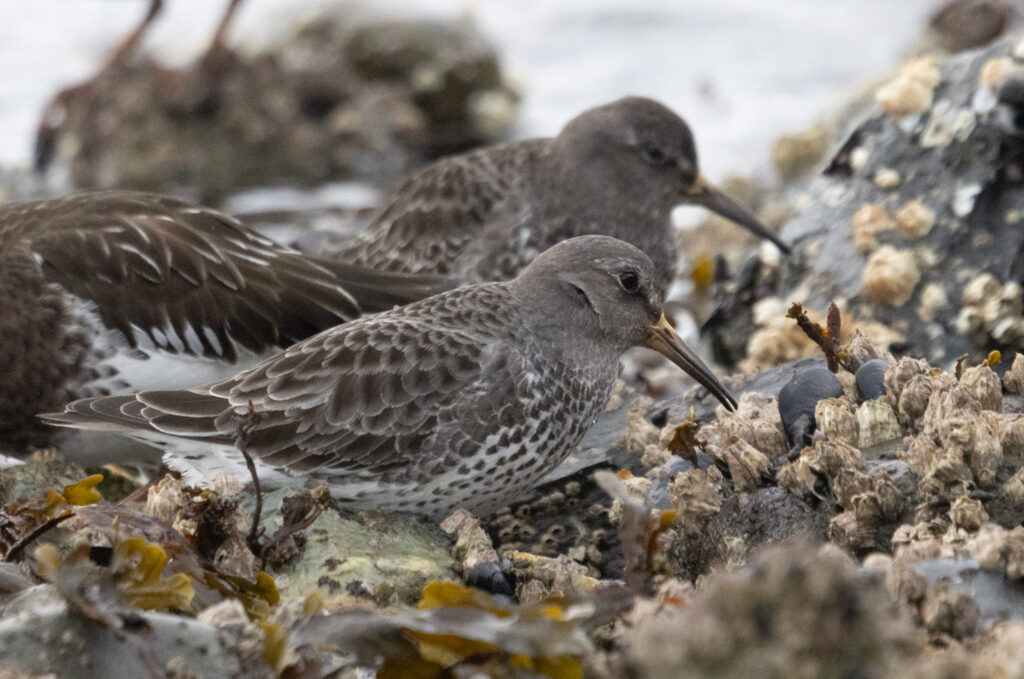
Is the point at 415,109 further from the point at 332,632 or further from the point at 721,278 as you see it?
the point at 332,632

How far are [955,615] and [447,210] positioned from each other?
3.60 meters

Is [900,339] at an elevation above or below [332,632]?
below

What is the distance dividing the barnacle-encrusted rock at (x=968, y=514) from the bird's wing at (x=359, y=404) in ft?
4.31

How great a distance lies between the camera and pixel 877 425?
343 cm

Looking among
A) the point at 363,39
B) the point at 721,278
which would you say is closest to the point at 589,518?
the point at 721,278

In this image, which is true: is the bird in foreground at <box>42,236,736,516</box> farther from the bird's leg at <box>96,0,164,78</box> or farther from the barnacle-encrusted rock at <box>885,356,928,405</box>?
the bird's leg at <box>96,0,164,78</box>

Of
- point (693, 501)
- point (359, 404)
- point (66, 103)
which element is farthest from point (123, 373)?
point (66, 103)

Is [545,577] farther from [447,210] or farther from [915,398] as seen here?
[447,210]

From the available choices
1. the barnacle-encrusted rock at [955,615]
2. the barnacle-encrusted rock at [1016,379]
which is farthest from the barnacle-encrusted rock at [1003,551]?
the barnacle-encrusted rock at [1016,379]

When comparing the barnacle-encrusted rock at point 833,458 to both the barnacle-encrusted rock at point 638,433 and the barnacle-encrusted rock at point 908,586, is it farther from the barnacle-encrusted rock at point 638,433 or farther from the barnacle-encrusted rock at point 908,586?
the barnacle-encrusted rock at point 638,433

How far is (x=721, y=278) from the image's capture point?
606 centimetres

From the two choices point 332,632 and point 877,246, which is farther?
point 877,246

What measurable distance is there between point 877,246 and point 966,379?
188 cm

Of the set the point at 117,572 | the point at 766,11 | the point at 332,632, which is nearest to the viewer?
the point at 332,632
